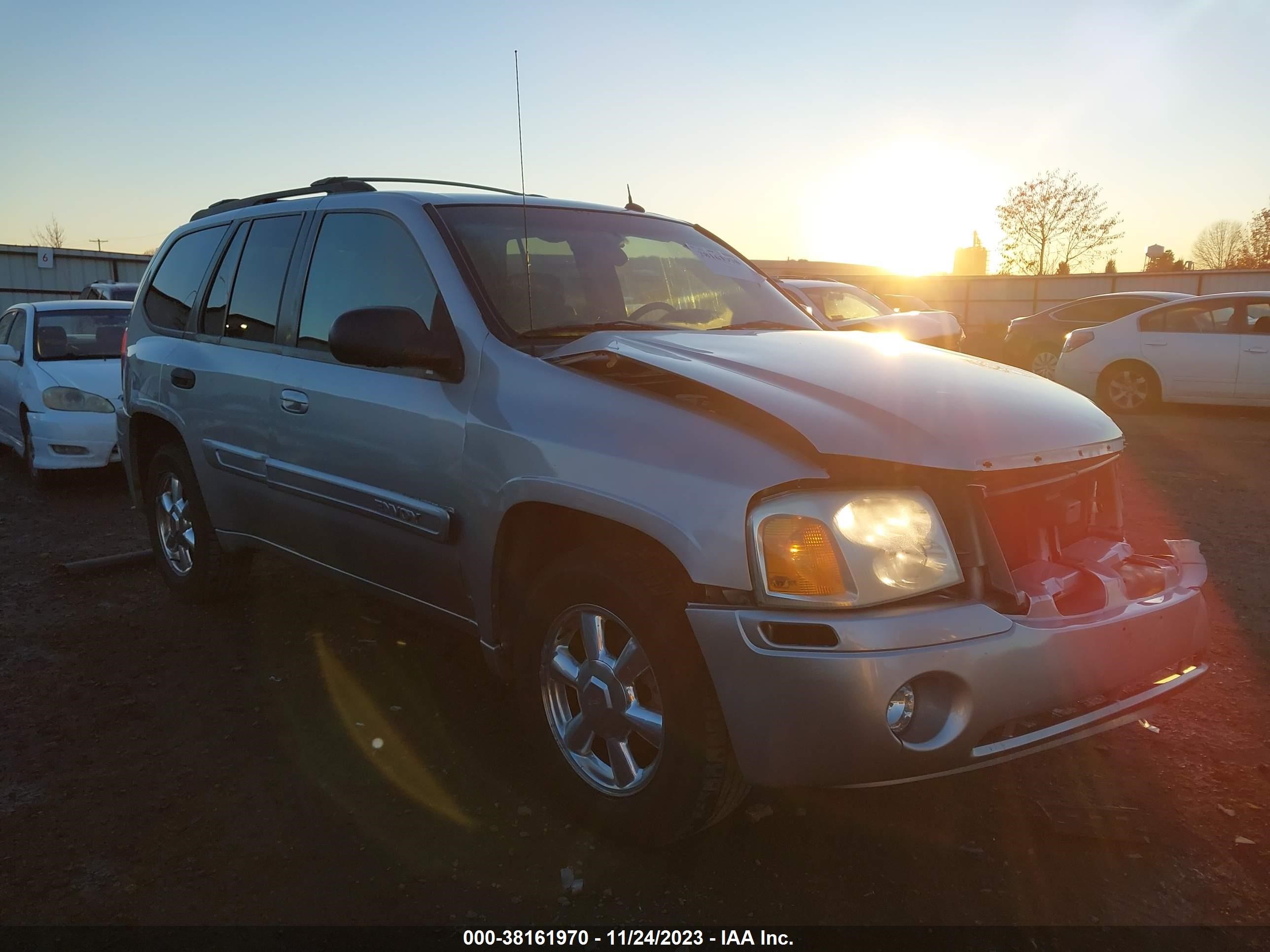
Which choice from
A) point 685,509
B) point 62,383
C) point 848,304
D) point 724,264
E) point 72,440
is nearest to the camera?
point 685,509

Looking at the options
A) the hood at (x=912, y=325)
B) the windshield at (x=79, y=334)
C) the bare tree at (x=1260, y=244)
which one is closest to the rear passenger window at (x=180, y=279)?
the hood at (x=912, y=325)

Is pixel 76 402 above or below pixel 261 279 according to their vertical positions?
below

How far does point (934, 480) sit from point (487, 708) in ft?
6.64

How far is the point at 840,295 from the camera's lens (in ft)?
38.5

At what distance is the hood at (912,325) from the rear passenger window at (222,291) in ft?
8.79

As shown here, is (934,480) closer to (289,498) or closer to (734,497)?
(734,497)

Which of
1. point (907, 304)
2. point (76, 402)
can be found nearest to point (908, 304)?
point (907, 304)

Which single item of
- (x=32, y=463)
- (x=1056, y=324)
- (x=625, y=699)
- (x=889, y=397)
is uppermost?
(x=889, y=397)

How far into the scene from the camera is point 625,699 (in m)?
2.66

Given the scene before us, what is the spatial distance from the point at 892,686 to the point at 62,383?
809 centimetres

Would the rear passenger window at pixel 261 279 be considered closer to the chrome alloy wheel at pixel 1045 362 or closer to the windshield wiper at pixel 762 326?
the windshield wiper at pixel 762 326

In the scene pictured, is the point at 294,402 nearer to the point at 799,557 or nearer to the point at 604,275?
the point at 604,275

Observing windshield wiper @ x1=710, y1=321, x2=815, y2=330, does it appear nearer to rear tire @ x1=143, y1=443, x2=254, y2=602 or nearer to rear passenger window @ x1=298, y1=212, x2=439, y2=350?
rear passenger window @ x1=298, y1=212, x2=439, y2=350

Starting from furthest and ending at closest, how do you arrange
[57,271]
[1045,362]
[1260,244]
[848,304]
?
[1260,244] → [57,271] → [1045,362] → [848,304]
